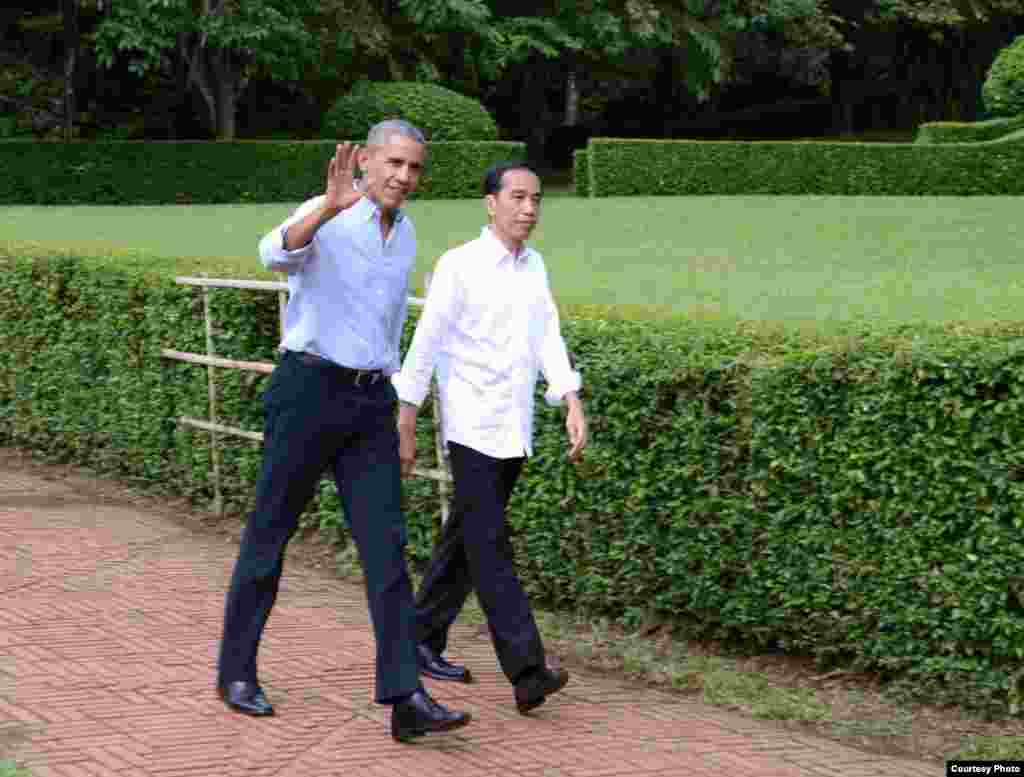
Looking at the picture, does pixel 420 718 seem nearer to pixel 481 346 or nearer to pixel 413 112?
pixel 481 346

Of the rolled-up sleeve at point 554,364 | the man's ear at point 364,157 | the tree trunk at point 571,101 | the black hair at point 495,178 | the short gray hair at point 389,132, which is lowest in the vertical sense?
the rolled-up sleeve at point 554,364

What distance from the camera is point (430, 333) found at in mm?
5598

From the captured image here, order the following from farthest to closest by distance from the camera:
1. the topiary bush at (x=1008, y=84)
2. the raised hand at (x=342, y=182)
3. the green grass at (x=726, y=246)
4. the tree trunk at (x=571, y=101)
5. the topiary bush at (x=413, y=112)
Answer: the tree trunk at (x=571, y=101) < the topiary bush at (x=413, y=112) < the topiary bush at (x=1008, y=84) < the green grass at (x=726, y=246) < the raised hand at (x=342, y=182)

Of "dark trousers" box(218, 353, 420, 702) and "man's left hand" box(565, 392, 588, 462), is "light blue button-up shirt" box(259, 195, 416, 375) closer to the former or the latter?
"dark trousers" box(218, 353, 420, 702)

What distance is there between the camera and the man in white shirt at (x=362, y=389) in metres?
5.30

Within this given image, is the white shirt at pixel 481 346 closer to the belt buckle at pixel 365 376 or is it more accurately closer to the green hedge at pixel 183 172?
the belt buckle at pixel 365 376

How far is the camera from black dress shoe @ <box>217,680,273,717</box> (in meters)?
5.58

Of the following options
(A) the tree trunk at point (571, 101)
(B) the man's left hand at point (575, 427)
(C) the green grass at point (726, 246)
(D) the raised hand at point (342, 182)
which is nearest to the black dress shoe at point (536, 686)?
(B) the man's left hand at point (575, 427)

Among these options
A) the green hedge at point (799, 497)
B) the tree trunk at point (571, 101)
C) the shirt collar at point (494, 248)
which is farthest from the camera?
the tree trunk at point (571, 101)

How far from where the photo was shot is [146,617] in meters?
6.98

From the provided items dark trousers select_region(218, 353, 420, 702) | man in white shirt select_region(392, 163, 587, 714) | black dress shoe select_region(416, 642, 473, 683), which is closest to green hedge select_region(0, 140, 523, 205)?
black dress shoe select_region(416, 642, 473, 683)

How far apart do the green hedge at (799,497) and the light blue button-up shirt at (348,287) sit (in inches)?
55.1

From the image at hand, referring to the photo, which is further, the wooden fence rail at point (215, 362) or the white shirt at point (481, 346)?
the wooden fence rail at point (215, 362)

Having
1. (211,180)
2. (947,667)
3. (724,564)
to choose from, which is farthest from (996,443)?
(211,180)
